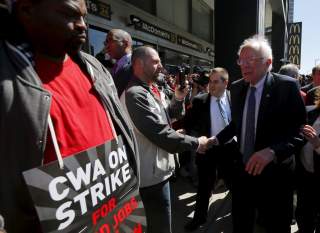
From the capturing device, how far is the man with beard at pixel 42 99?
0.90m

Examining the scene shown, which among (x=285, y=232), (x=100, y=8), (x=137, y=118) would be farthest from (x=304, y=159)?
(x=100, y=8)

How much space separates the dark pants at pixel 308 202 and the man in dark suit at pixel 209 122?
738 mm

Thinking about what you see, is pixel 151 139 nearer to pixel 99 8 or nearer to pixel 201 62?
pixel 99 8

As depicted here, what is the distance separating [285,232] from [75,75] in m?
2.11

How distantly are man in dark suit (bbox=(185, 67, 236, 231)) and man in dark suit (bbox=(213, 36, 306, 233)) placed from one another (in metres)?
0.53

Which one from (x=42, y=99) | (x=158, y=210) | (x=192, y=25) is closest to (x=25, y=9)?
(x=42, y=99)

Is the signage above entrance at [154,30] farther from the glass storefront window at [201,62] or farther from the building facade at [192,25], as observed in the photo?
the glass storefront window at [201,62]

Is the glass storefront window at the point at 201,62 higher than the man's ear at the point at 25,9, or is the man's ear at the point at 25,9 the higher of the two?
the glass storefront window at the point at 201,62

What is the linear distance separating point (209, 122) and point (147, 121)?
4.11ft

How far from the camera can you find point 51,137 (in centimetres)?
100

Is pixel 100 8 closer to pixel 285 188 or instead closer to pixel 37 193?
pixel 285 188

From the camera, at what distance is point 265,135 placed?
2223mm

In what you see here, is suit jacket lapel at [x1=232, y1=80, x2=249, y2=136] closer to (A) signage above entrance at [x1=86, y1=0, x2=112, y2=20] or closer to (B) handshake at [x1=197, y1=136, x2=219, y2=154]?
(B) handshake at [x1=197, y1=136, x2=219, y2=154]

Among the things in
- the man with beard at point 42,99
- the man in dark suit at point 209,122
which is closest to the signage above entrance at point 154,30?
the man in dark suit at point 209,122
